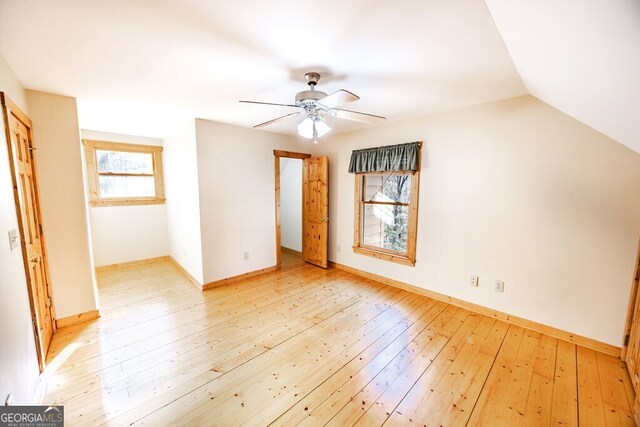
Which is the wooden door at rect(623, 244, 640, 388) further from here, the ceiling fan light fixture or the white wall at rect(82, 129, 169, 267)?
the white wall at rect(82, 129, 169, 267)

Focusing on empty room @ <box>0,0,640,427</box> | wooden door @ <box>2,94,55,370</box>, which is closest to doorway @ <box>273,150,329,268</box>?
empty room @ <box>0,0,640,427</box>

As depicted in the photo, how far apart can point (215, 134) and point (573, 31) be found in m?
3.63

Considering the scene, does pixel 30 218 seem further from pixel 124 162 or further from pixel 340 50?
pixel 340 50

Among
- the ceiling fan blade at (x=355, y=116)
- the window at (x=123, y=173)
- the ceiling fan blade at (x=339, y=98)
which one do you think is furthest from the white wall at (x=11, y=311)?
the window at (x=123, y=173)

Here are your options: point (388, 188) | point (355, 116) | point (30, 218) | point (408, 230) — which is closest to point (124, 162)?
point (30, 218)

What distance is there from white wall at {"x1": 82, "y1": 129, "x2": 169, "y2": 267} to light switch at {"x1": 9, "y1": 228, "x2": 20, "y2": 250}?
3.08m

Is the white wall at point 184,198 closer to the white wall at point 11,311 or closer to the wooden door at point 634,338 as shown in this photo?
the white wall at point 11,311

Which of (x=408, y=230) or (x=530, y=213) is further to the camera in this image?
(x=408, y=230)

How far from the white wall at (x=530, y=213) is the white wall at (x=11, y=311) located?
3731mm

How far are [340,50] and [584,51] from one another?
129 centimetres

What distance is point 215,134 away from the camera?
141 inches

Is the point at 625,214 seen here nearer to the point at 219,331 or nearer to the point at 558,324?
the point at 558,324

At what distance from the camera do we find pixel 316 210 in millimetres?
4641

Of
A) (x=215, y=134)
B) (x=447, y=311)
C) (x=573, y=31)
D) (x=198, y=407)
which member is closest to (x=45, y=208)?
(x=215, y=134)
